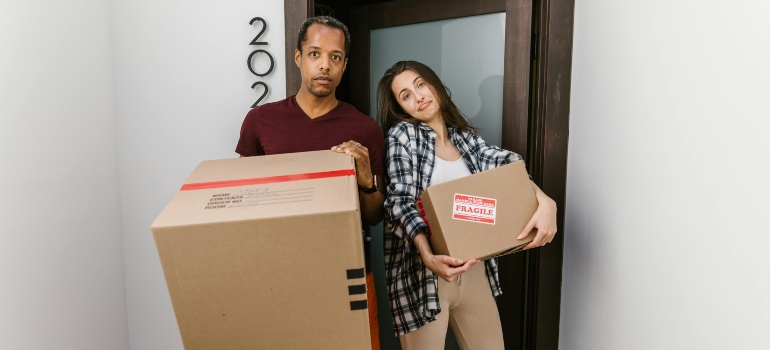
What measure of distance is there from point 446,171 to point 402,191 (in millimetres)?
176

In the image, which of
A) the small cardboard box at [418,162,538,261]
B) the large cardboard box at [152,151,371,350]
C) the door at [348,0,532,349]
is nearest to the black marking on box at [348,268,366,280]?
the large cardboard box at [152,151,371,350]

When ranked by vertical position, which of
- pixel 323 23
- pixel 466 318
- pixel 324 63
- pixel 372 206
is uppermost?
pixel 323 23

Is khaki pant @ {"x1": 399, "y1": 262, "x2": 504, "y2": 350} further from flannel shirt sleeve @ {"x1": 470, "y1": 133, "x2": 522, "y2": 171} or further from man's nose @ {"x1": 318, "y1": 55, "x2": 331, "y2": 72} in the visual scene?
man's nose @ {"x1": 318, "y1": 55, "x2": 331, "y2": 72}

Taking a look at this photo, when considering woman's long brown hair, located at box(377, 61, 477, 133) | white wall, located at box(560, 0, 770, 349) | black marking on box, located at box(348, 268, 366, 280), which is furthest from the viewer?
woman's long brown hair, located at box(377, 61, 477, 133)

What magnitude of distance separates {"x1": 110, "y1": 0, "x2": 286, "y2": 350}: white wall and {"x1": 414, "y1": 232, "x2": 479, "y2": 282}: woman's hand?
31.1 inches

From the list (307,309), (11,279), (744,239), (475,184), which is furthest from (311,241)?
(11,279)

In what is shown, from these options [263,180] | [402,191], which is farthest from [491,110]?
[263,180]

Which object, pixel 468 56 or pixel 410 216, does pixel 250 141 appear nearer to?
pixel 410 216

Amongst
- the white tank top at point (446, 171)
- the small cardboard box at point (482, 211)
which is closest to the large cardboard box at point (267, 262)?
the small cardboard box at point (482, 211)

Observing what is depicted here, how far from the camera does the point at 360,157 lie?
106 cm

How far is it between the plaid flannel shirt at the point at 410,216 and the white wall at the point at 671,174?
0.28m

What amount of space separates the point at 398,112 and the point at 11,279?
3.95 feet

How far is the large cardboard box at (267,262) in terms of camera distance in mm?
763

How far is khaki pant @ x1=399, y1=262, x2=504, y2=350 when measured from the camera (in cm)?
130
